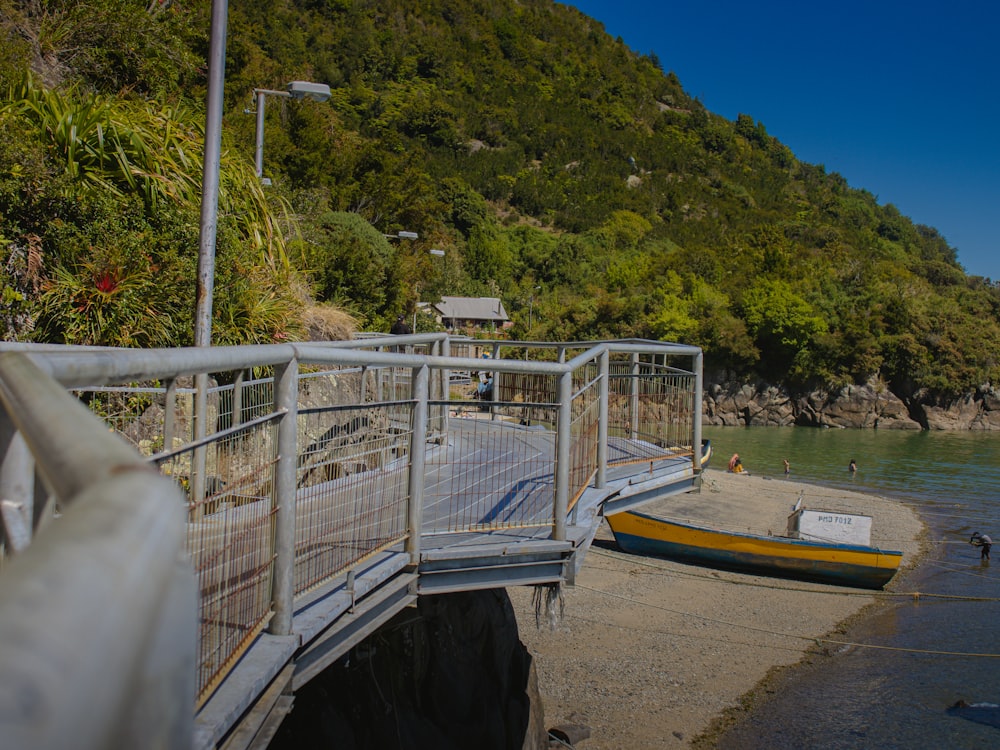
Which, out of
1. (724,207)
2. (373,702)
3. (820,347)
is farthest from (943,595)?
(724,207)

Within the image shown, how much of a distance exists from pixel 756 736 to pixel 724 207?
126184mm

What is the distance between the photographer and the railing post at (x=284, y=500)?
11.3ft

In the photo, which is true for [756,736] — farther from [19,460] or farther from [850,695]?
[19,460]

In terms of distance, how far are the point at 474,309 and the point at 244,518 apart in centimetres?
7738

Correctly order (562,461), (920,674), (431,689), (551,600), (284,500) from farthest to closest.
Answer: (920,674) < (431,689) < (551,600) < (562,461) < (284,500)

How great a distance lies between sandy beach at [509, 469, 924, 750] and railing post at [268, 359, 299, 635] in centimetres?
680

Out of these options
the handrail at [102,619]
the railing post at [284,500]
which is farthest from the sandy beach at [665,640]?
the handrail at [102,619]

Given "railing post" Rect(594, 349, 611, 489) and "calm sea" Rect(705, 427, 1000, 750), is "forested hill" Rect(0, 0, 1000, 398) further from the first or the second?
"calm sea" Rect(705, 427, 1000, 750)

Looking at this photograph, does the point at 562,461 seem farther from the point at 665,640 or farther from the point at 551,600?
the point at 665,640

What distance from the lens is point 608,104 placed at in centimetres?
16775

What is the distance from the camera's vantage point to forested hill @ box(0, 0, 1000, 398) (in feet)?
33.9

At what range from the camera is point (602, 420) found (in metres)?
6.91

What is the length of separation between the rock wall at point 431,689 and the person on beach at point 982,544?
2086cm

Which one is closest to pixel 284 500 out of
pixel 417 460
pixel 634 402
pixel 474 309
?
pixel 417 460
